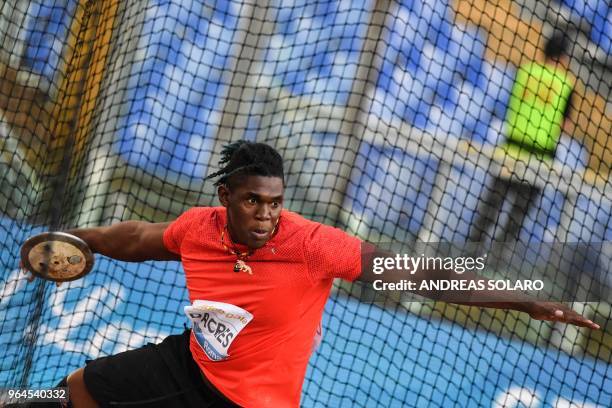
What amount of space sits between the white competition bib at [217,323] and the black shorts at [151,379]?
0.14 m

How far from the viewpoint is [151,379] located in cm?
292

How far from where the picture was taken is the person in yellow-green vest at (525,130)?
6.01m

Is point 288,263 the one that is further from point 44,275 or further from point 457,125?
point 457,125

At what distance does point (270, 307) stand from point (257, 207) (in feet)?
0.97

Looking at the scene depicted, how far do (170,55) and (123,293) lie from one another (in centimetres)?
163

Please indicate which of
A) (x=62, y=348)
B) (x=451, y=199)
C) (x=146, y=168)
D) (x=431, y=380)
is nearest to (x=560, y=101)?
(x=451, y=199)

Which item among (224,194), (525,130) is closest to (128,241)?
(224,194)

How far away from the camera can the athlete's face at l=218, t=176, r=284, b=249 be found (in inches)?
106

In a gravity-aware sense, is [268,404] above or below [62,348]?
below

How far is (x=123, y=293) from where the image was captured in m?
5.11

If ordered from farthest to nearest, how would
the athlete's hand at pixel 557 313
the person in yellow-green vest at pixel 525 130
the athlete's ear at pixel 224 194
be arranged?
the person in yellow-green vest at pixel 525 130, the athlete's ear at pixel 224 194, the athlete's hand at pixel 557 313

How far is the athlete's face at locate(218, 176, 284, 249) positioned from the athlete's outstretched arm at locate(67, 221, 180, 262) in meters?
0.37

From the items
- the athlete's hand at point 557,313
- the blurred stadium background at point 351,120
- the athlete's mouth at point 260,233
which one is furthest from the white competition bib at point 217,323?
the blurred stadium background at point 351,120

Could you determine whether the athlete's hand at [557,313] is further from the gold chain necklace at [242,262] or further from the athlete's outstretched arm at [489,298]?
the gold chain necklace at [242,262]
